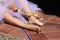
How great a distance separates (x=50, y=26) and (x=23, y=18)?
297 millimetres

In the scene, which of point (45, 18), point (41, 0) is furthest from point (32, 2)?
point (45, 18)

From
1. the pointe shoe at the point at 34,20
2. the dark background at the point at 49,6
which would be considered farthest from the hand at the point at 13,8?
the dark background at the point at 49,6

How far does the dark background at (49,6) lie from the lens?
1.99 metres

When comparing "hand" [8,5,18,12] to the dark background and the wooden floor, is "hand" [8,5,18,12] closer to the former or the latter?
the wooden floor

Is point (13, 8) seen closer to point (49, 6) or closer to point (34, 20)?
point (34, 20)

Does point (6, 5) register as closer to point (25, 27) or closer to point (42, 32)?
point (25, 27)

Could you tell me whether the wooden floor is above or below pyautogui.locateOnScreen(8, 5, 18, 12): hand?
below

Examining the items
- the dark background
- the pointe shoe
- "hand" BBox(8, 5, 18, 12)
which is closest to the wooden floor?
the pointe shoe

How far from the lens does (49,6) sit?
2125 millimetres

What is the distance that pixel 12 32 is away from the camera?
1.33 meters

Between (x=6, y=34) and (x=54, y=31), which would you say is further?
(x=54, y=31)

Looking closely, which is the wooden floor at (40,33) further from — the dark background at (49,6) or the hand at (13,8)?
the dark background at (49,6)

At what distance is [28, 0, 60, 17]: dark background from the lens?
199cm

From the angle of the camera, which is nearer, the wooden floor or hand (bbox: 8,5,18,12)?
the wooden floor
